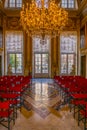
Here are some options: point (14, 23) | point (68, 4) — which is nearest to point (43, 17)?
point (14, 23)

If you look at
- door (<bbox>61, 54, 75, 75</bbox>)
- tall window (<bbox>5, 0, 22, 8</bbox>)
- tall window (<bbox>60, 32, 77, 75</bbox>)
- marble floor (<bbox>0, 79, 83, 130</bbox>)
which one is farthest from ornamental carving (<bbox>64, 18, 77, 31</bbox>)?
marble floor (<bbox>0, 79, 83, 130</bbox>)

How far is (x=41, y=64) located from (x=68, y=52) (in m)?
2.72

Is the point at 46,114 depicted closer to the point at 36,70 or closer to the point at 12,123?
the point at 12,123

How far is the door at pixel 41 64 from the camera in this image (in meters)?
21.3

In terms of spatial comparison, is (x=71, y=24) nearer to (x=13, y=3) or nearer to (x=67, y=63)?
(x=67, y=63)

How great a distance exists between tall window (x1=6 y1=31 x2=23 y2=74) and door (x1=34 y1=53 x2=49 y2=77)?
1.42 metres

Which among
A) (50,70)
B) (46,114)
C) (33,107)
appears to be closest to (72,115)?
(46,114)

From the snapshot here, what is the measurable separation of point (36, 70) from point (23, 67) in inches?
53.8

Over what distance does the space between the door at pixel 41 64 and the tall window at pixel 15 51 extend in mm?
1422

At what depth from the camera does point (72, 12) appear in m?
20.4

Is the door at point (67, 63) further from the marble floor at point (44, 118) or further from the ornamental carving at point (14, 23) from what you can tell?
the marble floor at point (44, 118)

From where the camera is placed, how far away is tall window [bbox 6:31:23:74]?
2088 centimetres

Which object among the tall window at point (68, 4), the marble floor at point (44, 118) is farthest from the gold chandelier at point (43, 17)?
the tall window at point (68, 4)

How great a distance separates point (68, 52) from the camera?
21.2 m
